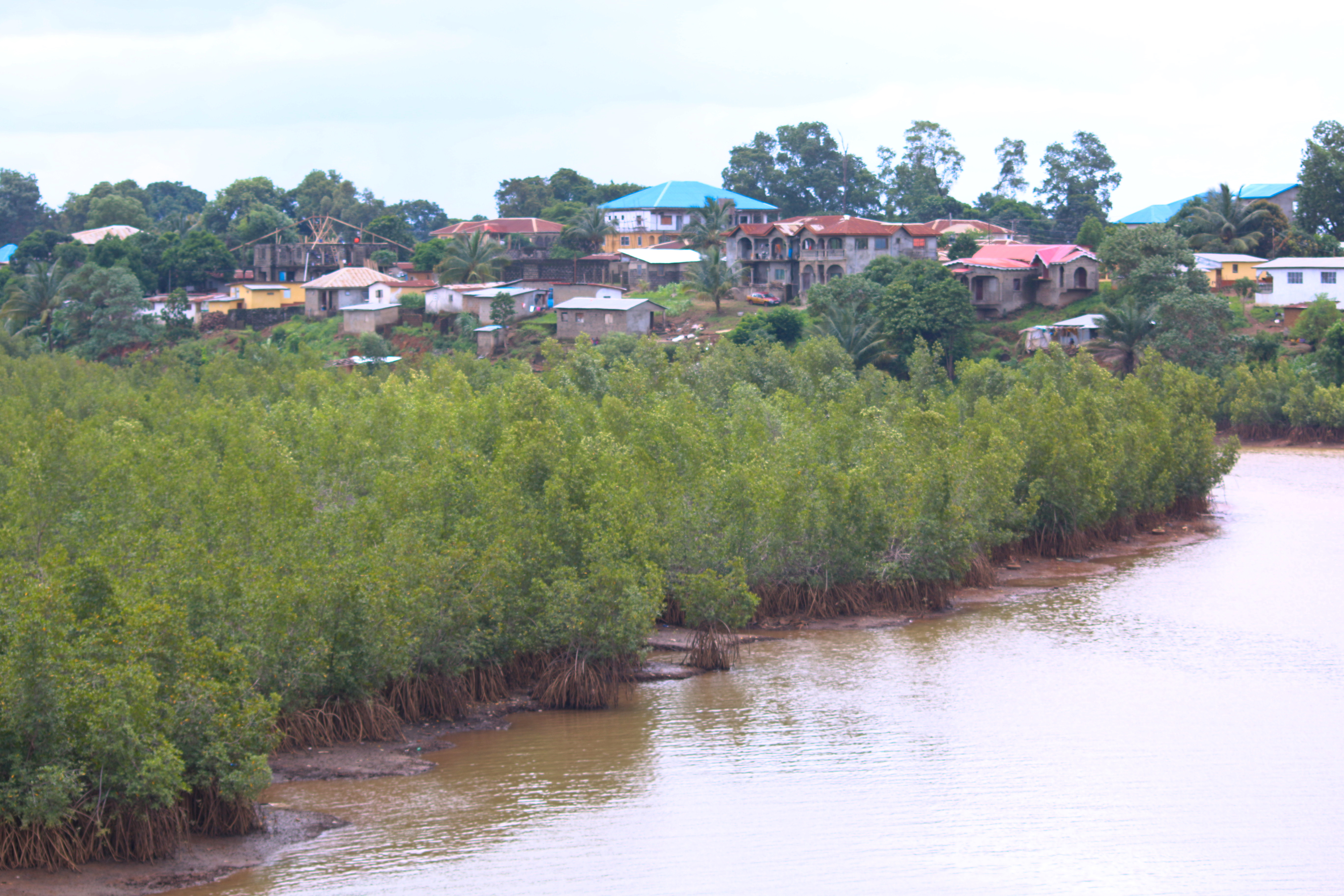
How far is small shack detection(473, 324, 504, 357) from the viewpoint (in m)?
69.3

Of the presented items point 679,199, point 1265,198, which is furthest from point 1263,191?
point 679,199

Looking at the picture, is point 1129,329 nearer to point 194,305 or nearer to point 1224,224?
point 1224,224

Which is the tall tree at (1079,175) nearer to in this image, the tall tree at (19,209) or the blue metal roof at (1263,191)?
the blue metal roof at (1263,191)

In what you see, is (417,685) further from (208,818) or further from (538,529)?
(208,818)


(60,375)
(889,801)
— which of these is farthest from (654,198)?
(889,801)

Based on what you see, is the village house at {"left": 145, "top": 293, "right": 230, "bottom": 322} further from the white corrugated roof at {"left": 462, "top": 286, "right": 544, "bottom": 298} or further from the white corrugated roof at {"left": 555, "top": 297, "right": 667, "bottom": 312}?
the white corrugated roof at {"left": 555, "top": 297, "right": 667, "bottom": 312}

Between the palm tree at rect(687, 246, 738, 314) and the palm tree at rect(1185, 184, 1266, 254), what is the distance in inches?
1074

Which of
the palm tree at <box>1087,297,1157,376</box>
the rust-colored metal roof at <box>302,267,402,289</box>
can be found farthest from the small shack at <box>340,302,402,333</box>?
the palm tree at <box>1087,297,1157,376</box>

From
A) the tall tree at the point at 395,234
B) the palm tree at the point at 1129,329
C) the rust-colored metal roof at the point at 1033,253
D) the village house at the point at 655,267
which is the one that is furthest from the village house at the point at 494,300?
the palm tree at the point at 1129,329

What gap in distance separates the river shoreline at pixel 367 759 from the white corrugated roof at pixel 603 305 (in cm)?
3907

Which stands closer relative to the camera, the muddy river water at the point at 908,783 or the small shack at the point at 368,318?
the muddy river water at the point at 908,783

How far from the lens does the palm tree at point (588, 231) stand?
86.2 m

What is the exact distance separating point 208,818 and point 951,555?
57.0ft

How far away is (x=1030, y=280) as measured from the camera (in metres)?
73.1
